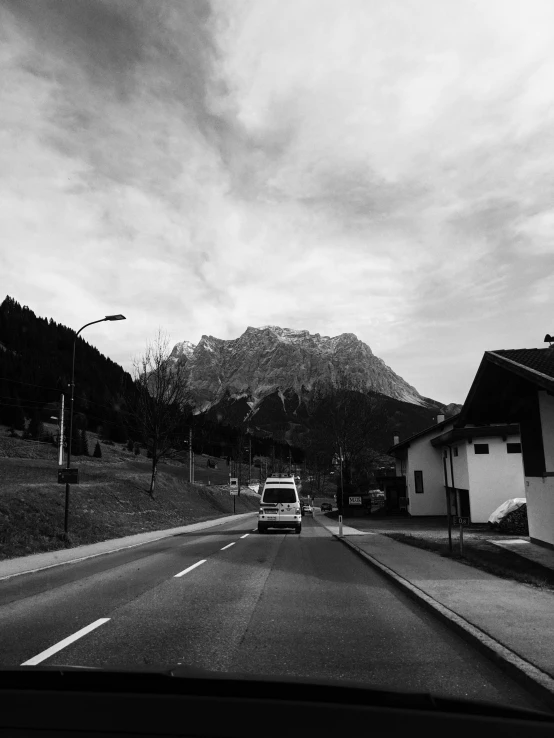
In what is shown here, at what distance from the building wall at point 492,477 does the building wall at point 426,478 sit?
11138 millimetres

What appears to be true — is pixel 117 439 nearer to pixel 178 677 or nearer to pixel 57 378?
pixel 57 378

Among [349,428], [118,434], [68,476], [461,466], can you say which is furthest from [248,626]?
[118,434]

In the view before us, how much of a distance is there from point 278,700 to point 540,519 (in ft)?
52.3

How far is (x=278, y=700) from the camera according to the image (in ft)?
9.34

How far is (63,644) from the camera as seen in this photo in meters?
6.09

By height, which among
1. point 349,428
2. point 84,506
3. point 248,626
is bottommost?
point 248,626

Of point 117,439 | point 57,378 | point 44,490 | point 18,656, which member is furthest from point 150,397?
point 57,378

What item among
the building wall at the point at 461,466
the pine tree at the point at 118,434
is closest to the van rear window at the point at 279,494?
the building wall at the point at 461,466

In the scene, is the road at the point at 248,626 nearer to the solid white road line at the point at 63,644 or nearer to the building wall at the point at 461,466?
the solid white road line at the point at 63,644

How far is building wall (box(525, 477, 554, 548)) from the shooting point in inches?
601

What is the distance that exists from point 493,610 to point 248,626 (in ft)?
11.4

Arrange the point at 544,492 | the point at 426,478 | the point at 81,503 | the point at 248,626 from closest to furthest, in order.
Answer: the point at 248,626 < the point at 544,492 < the point at 81,503 < the point at 426,478

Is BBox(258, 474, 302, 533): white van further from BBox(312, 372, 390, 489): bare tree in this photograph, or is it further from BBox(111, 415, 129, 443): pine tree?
BBox(111, 415, 129, 443): pine tree

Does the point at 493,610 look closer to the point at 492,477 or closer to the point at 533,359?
the point at 533,359
